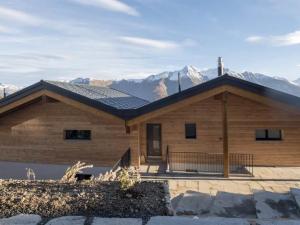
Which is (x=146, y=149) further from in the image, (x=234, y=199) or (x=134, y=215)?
(x=134, y=215)

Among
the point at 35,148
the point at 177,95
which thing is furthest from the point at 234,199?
the point at 35,148

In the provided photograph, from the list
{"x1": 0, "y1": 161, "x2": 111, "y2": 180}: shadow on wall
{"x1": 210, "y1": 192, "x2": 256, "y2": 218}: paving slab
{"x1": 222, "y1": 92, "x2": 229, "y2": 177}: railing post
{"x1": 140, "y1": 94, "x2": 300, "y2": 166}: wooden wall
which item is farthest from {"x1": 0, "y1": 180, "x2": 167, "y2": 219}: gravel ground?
{"x1": 0, "y1": 161, "x2": 111, "y2": 180}: shadow on wall

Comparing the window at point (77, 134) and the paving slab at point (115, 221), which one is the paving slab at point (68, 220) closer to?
the paving slab at point (115, 221)

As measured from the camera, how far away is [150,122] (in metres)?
18.4

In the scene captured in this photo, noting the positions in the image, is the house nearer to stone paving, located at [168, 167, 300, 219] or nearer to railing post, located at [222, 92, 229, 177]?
railing post, located at [222, 92, 229, 177]

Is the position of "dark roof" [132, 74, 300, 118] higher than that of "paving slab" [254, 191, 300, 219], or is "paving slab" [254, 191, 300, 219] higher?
"dark roof" [132, 74, 300, 118]

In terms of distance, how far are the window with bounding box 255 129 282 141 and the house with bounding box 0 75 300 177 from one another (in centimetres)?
4

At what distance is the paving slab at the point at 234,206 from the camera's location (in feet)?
30.8

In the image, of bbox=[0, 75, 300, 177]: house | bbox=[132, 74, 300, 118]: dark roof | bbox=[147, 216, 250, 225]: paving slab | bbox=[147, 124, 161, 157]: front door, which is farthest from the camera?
bbox=[147, 124, 161, 157]: front door

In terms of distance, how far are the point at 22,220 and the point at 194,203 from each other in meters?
7.36

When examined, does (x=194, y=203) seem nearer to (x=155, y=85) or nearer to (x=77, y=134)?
(x=77, y=134)

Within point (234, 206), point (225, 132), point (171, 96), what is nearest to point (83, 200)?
point (234, 206)

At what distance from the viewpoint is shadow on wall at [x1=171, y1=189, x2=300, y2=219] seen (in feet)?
30.4

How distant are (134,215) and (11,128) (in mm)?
16666
